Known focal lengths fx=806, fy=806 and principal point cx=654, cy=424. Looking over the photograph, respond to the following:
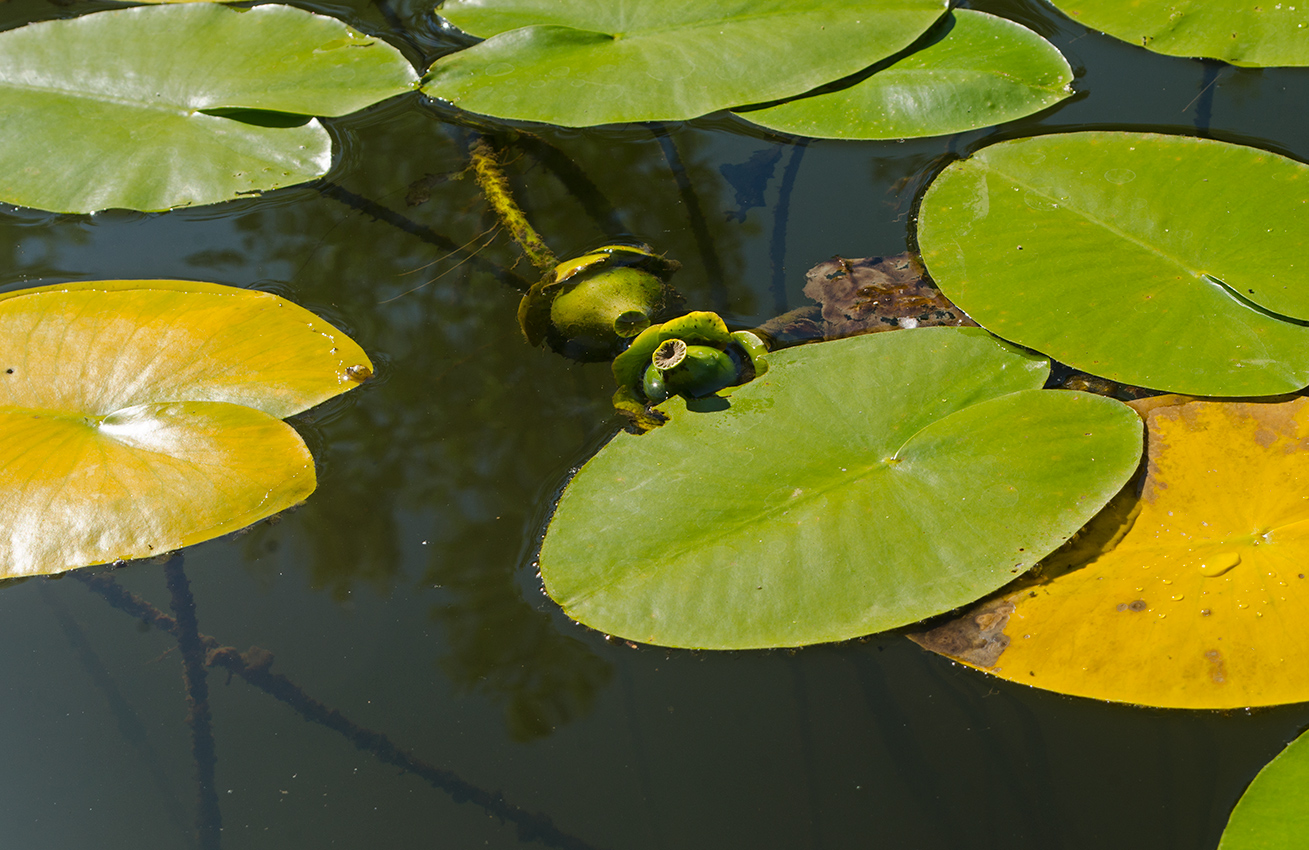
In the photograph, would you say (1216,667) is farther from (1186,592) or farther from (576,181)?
(576,181)

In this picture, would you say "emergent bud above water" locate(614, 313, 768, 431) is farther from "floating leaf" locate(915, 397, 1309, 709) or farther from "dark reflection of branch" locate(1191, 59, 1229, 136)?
"dark reflection of branch" locate(1191, 59, 1229, 136)

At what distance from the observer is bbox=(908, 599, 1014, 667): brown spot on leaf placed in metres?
1.46

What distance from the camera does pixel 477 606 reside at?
1615mm

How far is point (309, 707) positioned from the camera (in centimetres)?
152

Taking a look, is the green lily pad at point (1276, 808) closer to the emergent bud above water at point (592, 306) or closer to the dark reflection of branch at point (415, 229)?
the emergent bud above water at point (592, 306)

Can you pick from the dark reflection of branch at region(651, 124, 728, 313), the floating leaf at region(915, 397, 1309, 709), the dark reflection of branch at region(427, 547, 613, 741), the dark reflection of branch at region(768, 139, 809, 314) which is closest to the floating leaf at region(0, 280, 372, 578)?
the dark reflection of branch at region(427, 547, 613, 741)

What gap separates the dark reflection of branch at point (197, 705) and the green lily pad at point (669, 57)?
59.7 inches

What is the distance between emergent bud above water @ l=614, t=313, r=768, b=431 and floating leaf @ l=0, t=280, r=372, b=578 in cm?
66

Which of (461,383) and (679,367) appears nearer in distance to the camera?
(679,367)

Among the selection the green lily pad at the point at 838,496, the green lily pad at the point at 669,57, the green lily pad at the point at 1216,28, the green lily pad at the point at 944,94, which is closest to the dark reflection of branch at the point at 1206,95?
the green lily pad at the point at 1216,28

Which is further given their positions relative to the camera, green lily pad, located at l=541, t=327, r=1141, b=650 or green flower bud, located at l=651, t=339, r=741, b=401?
green flower bud, located at l=651, t=339, r=741, b=401

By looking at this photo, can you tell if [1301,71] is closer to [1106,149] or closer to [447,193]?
[1106,149]

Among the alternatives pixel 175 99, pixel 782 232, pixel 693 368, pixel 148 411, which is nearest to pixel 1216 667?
pixel 693 368

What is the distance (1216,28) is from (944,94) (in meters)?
0.88
